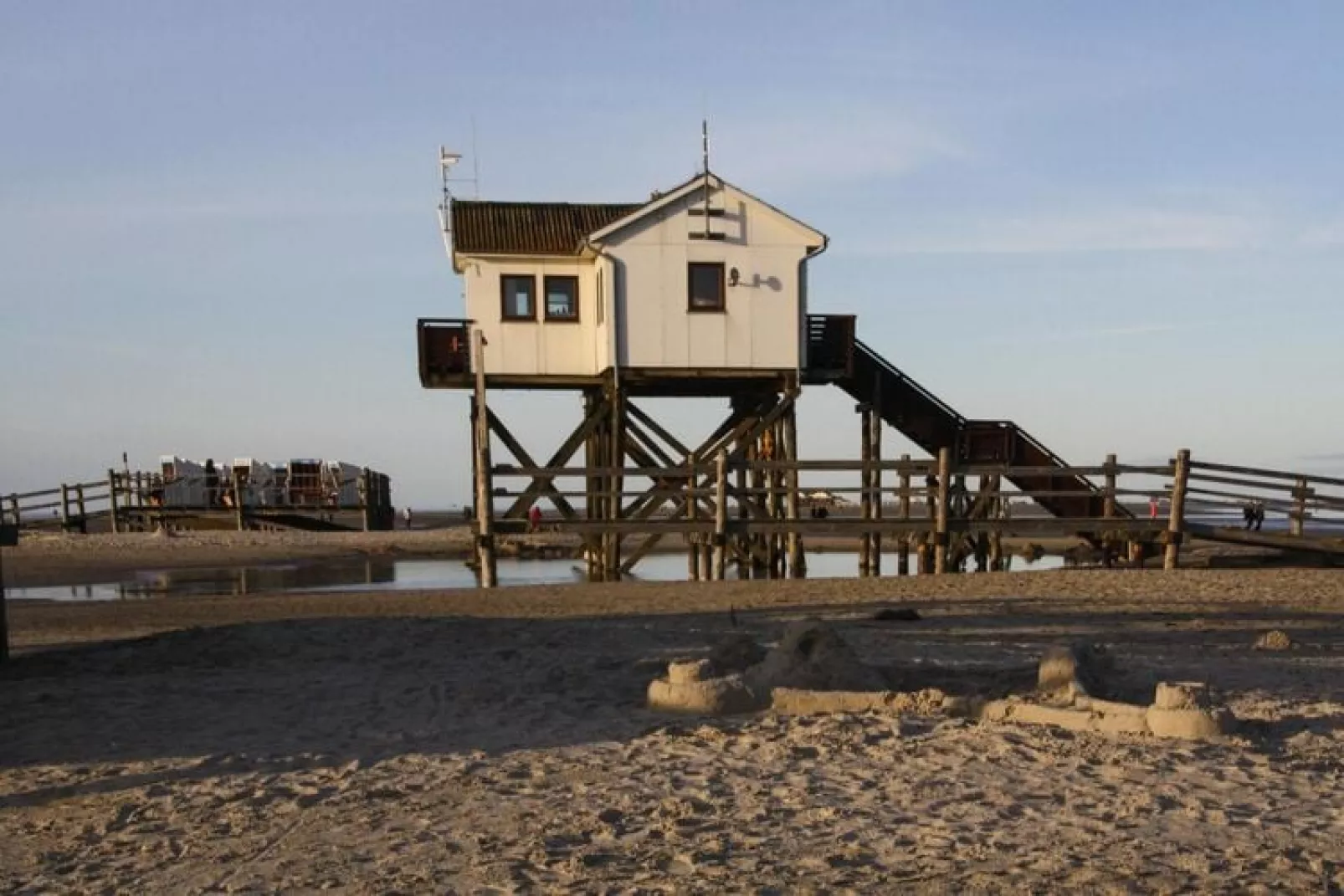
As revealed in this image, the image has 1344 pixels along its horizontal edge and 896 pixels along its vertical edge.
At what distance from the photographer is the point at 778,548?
2380 centimetres

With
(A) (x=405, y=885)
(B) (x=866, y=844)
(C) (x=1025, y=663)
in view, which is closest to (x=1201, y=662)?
(C) (x=1025, y=663)

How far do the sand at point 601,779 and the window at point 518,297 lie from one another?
11.7 meters

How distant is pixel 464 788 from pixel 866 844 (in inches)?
86.9

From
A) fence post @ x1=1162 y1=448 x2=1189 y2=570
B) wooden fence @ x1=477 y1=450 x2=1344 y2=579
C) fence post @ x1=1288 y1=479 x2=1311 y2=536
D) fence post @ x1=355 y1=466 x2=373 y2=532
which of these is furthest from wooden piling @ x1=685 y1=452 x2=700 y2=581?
fence post @ x1=355 y1=466 x2=373 y2=532

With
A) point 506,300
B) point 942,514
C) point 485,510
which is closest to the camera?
point 942,514

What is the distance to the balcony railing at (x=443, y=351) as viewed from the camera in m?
22.3

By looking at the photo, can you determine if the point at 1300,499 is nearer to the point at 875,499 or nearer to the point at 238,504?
the point at 875,499

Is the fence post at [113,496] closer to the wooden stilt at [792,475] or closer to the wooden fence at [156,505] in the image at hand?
the wooden fence at [156,505]

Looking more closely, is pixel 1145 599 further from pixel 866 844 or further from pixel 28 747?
pixel 28 747

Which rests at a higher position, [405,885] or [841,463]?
[841,463]

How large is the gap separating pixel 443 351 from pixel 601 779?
663 inches

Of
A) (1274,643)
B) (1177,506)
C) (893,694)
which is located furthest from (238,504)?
(893,694)

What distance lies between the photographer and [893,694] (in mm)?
7988

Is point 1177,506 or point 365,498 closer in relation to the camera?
point 1177,506
